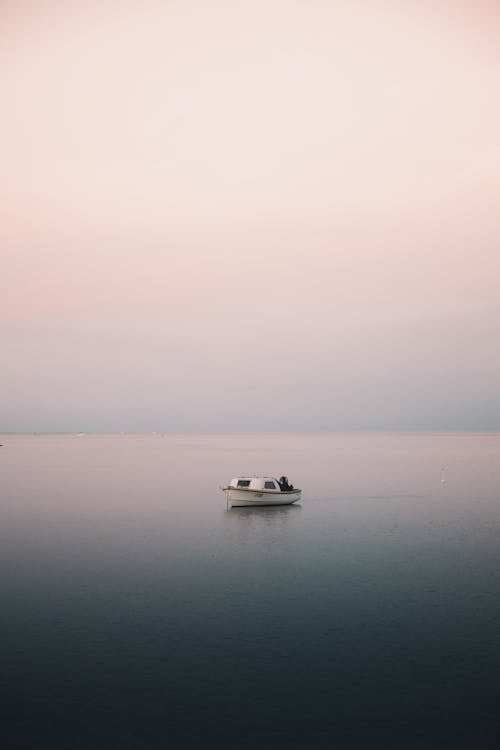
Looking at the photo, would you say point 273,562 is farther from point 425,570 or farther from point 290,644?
point 290,644

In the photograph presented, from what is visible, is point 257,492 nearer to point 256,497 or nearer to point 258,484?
point 256,497

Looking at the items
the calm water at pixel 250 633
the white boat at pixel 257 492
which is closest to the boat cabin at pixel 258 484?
the white boat at pixel 257 492

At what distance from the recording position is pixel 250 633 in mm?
30844

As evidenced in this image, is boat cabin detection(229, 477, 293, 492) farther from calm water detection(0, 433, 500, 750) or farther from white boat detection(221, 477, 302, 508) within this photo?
calm water detection(0, 433, 500, 750)

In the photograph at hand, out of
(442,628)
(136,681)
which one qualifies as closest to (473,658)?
(442,628)

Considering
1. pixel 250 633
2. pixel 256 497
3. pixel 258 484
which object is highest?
pixel 258 484

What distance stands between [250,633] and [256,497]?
1815 inches

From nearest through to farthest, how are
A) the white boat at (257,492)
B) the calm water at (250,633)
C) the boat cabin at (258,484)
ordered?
the calm water at (250,633), the white boat at (257,492), the boat cabin at (258,484)

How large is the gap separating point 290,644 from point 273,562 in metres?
18.8

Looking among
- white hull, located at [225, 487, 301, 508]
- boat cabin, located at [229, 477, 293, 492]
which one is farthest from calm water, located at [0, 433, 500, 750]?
boat cabin, located at [229, 477, 293, 492]

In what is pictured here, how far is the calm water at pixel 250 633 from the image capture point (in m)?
21.5

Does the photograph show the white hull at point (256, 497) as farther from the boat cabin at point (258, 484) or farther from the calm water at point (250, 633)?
the calm water at point (250, 633)

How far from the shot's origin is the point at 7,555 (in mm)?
49406

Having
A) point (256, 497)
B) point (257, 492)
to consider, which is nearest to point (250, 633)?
point (257, 492)
